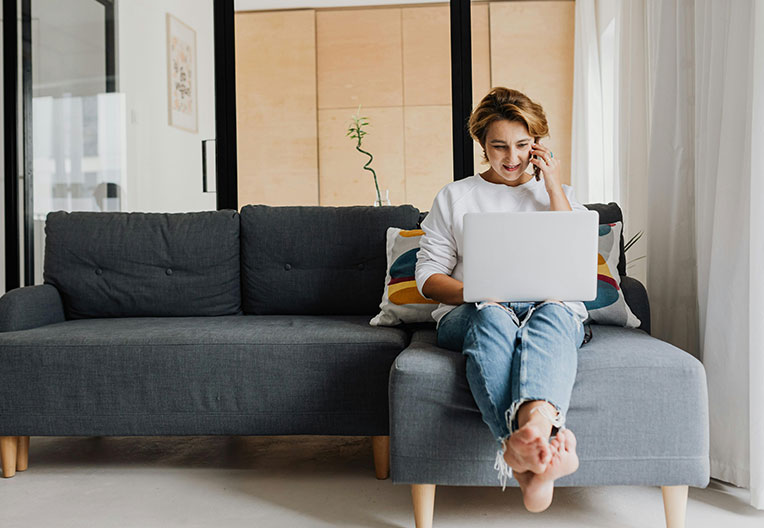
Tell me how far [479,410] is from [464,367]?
0.11 m

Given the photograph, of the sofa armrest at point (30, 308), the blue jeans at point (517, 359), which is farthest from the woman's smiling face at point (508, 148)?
Answer: the sofa armrest at point (30, 308)

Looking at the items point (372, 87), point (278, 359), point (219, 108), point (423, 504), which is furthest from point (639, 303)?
point (219, 108)

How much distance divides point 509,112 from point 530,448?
965 millimetres

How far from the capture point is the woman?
1.40 meters

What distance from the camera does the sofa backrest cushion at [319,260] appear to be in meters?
2.55

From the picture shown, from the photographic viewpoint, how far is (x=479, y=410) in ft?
5.30

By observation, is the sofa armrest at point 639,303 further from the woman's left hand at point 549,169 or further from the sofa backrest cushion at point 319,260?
the sofa backrest cushion at point 319,260

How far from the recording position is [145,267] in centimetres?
263

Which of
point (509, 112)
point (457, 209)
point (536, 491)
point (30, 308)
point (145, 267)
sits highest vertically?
point (509, 112)

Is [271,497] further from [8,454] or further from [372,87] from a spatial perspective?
[372,87]

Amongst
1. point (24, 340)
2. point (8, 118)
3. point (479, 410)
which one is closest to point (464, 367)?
point (479, 410)

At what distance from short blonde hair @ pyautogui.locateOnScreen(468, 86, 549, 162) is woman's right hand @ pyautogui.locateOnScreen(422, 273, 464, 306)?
0.41m

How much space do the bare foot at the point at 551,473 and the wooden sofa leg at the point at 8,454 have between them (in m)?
1.54

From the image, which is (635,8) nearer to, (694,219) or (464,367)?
(694,219)
